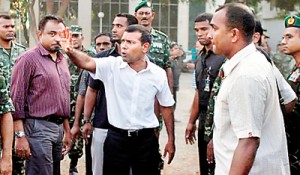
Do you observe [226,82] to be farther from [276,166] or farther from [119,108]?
[119,108]

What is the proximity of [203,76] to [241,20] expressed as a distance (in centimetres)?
280

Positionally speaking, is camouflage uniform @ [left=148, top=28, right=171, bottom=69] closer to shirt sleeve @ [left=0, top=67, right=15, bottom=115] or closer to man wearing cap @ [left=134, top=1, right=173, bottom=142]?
man wearing cap @ [left=134, top=1, right=173, bottom=142]

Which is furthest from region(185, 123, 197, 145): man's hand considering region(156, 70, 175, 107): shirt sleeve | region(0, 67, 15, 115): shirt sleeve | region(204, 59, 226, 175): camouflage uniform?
region(0, 67, 15, 115): shirt sleeve

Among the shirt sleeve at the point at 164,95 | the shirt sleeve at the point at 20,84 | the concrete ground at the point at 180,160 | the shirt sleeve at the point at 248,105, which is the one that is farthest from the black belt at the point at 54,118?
the concrete ground at the point at 180,160

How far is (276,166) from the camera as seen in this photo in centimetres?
345

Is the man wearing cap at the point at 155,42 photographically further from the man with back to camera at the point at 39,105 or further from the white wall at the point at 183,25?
the white wall at the point at 183,25

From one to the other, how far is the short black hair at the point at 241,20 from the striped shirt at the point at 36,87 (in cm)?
242

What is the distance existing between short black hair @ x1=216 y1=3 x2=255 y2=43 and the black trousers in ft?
7.20

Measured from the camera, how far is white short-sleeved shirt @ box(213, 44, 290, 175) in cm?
324

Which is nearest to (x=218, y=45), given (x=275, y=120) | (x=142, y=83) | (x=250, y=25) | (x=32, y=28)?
(x=250, y=25)

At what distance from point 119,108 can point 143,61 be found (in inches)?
19.7

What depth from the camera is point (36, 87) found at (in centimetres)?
533

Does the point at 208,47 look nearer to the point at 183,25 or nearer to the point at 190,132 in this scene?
the point at 190,132

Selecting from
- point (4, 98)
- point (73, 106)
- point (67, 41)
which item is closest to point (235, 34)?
point (67, 41)
